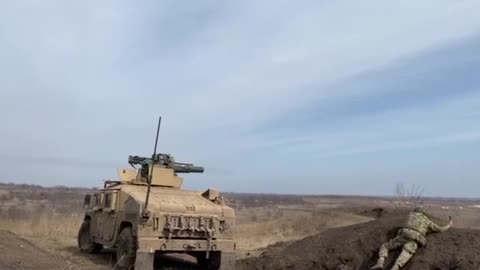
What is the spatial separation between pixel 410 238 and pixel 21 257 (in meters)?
8.20

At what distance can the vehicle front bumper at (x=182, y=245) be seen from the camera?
43.3 feet

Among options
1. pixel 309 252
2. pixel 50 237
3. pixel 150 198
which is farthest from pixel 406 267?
pixel 50 237

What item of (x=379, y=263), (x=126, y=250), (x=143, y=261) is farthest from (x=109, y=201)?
(x=379, y=263)

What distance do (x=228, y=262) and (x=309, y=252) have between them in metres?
1.94

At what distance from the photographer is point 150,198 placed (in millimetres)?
14102

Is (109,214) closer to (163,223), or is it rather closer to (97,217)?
(97,217)

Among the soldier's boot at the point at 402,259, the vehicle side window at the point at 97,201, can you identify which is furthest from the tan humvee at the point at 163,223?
the soldier's boot at the point at 402,259

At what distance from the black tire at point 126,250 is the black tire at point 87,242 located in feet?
12.3

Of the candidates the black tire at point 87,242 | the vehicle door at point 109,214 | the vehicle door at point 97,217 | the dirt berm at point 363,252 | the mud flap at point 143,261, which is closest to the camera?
the dirt berm at point 363,252

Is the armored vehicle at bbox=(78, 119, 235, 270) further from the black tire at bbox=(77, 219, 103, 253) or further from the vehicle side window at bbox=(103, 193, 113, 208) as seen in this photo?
the black tire at bbox=(77, 219, 103, 253)

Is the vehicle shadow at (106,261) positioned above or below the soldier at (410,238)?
below

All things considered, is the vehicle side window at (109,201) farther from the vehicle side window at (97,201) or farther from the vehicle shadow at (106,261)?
the vehicle shadow at (106,261)

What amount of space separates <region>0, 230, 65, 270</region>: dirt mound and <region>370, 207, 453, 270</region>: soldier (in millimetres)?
6817

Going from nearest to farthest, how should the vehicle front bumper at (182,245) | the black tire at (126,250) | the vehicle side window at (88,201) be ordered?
the vehicle front bumper at (182,245) < the black tire at (126,250) < the vehicle side window at (88,201)
